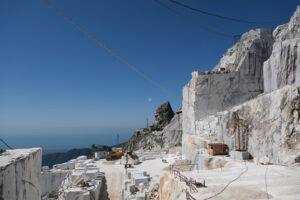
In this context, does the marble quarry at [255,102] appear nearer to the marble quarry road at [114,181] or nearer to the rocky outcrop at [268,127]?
the rocky outcrop at [268,127]

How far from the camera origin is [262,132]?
29.2ft

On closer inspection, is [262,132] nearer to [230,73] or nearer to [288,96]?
[288,96]

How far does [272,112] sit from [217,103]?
11.1m

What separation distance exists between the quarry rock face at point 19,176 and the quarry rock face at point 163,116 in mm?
37564

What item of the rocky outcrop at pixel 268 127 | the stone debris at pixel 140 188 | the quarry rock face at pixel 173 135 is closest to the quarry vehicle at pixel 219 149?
the rocky outcrop at pixel 268 127

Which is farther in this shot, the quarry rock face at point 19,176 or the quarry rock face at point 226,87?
the quarry rock face at point 226,87

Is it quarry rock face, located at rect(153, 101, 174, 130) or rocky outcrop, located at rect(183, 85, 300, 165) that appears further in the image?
quarry rock face, located at rect(153, 101, 174, 130)

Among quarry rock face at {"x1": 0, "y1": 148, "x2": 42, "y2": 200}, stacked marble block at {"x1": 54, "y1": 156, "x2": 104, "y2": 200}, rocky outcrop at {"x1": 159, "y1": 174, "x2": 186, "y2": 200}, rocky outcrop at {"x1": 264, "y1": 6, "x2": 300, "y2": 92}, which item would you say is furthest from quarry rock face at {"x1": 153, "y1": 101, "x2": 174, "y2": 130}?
quarry rock face at {"x1": 0, "y1": 148, "x2": 42, "y2": 200}

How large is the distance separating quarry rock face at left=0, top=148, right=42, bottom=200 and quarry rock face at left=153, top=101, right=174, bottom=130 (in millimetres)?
37564

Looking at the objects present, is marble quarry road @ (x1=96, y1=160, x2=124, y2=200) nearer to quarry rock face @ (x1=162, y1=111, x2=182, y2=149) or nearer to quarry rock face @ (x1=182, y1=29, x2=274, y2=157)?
quarry rock face @ (x1=182, y1=29, x2=274, y2=157)

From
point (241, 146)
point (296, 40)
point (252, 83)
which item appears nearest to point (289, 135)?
point (241, 146)

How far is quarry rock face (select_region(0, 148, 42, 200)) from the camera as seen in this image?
78.7 inches

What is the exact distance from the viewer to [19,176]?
2348 mm

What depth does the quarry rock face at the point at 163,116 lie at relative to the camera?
41.4 meters
